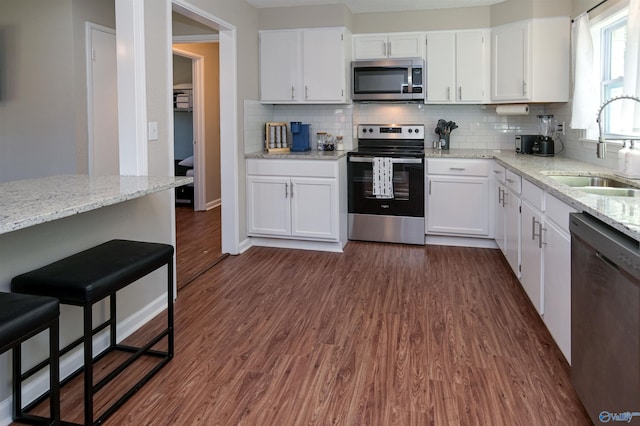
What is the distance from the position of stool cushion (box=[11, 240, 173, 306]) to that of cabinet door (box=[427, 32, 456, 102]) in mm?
3543

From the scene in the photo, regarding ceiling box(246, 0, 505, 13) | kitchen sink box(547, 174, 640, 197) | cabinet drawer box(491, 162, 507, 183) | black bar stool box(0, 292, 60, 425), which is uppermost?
ceiling box(246, 0, 505, 13)

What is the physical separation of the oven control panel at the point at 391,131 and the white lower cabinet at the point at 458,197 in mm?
662

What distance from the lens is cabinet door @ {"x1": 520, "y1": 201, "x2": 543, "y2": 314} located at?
276cm

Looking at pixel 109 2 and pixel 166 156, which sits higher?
pixel 109 2

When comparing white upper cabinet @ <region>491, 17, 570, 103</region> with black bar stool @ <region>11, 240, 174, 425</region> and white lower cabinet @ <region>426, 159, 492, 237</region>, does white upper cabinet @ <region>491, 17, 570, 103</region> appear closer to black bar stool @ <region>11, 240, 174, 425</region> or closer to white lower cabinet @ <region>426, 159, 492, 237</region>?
white lower cabinet @ <region>426, 159, 492, 237</region>

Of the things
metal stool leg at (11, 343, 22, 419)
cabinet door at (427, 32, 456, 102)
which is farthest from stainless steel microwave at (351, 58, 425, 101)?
metal stool leg at (11, 343, 22, 419)

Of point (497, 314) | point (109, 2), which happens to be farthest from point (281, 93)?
point (497, 314)

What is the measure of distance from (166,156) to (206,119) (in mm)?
3695

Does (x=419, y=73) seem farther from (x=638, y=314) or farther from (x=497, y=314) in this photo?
(x=638, y=314)

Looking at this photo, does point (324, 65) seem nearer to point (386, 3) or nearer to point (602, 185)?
point (386, 3)

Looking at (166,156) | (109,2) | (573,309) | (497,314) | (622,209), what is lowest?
(497,314)

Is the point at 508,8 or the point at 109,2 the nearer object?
the point at 109,2

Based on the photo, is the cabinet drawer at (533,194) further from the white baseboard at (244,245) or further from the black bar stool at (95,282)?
the white baseboard at (244,245)

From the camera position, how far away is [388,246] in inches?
191
